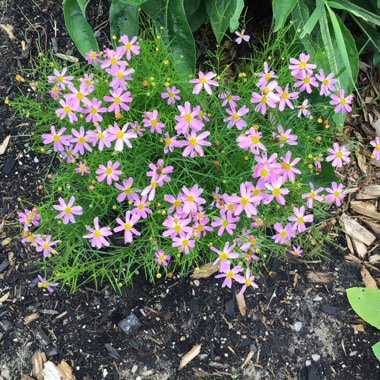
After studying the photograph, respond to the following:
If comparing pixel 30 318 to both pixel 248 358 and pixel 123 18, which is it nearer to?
pixel 248 358

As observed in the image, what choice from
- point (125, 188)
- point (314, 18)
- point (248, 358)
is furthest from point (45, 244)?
point (314, 18)

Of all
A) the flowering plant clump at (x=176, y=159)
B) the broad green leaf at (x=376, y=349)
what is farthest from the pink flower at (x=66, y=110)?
the broad green leaf at (x=376, y=349)

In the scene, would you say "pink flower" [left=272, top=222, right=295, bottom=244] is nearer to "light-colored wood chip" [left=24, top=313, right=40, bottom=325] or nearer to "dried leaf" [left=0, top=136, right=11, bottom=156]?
"light-colored wood chip" [left=24, top=313, right=40, bottom=325]

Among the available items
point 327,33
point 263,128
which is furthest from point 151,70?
point 327,33

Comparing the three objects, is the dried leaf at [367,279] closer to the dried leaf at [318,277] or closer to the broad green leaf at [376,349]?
the dried leaf at [318,277]

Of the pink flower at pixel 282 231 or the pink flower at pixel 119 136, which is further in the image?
the pink flower at pixel 282 231

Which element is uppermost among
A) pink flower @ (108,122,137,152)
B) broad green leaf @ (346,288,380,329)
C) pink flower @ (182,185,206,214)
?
pink flower @ (108,122,137,152)

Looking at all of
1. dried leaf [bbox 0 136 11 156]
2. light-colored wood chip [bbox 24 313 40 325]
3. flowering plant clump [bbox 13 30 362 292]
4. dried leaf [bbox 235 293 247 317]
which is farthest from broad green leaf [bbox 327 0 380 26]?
light-colored wood chip [bbox 24 313 40 325]

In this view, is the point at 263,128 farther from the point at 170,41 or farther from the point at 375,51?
the point at 375,51
